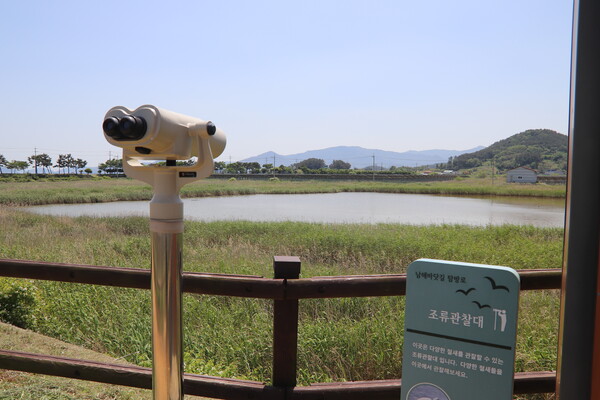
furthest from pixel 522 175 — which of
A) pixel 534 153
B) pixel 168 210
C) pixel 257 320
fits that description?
pixel 168 210

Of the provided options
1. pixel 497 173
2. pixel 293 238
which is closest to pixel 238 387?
pixel 293 238

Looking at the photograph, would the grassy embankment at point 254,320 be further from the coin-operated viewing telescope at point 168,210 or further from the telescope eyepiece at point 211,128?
the telescope eyepiece at point 211,128

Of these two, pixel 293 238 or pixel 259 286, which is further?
pixel 293 238

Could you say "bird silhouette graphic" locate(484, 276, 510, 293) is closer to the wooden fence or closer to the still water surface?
the wooden fence

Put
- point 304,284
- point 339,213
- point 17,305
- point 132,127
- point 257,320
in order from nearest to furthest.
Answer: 1. point 132,127
2. point 304,284
3. point 17,305
4. point 257,320
5. point 339,213

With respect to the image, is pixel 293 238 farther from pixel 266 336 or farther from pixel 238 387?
pixel 238 387

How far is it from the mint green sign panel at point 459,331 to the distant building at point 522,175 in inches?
2682

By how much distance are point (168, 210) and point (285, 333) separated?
111cm

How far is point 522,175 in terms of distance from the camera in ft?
217

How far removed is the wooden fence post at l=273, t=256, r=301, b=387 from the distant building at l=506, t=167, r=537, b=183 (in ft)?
222

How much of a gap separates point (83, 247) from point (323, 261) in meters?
5.12

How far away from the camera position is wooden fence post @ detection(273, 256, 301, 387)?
2.41 metres

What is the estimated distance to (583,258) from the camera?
1278 mm

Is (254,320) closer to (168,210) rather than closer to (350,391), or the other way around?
(350,391)
